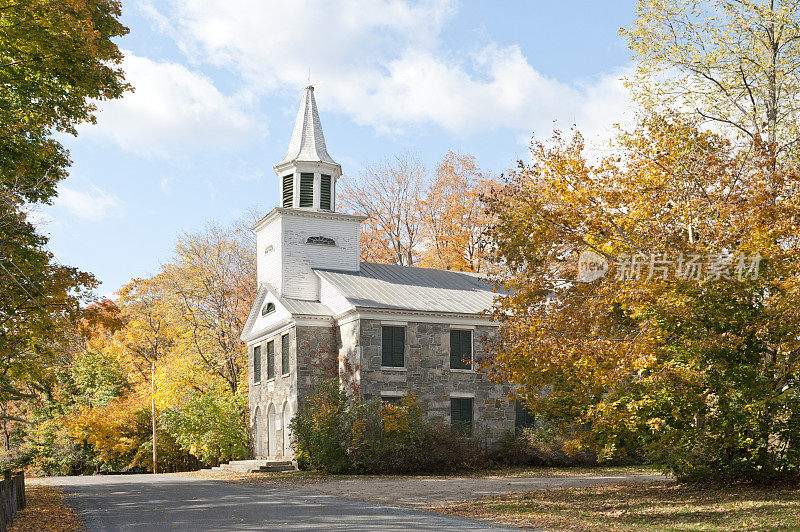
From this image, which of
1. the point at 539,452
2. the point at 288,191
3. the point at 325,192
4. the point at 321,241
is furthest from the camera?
the point at 288,191

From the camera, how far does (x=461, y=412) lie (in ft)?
92.4

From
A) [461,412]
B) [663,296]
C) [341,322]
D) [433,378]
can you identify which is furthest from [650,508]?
[341,322]

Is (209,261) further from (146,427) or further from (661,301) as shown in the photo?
(661,301)

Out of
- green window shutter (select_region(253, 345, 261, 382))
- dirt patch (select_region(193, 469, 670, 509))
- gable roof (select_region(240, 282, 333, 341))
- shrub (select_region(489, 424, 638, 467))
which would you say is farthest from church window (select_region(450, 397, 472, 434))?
green window shutter (select_region(253, 345, 261, 382))

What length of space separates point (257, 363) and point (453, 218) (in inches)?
525

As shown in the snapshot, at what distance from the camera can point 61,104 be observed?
16.1m

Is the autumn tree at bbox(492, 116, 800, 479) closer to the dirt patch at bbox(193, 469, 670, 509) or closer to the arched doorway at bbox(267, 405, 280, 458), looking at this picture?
the dirt patch at bbox(193, 469, 670, 509)

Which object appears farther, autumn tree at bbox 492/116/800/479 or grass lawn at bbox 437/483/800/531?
autumn tree at bbox 492/116/800/479

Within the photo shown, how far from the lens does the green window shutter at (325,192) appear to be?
31.8 meters

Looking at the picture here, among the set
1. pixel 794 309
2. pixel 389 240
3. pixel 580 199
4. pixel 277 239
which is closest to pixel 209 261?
pixel 277 239

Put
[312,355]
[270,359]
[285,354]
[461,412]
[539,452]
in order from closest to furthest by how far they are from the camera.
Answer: [539,452]
[312,355]
[461,412]
[285,354]
[270,359]

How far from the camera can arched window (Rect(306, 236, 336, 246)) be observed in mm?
30842

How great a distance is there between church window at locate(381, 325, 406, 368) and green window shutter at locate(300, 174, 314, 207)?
7069mm

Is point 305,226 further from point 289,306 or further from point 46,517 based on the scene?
point 46,517
